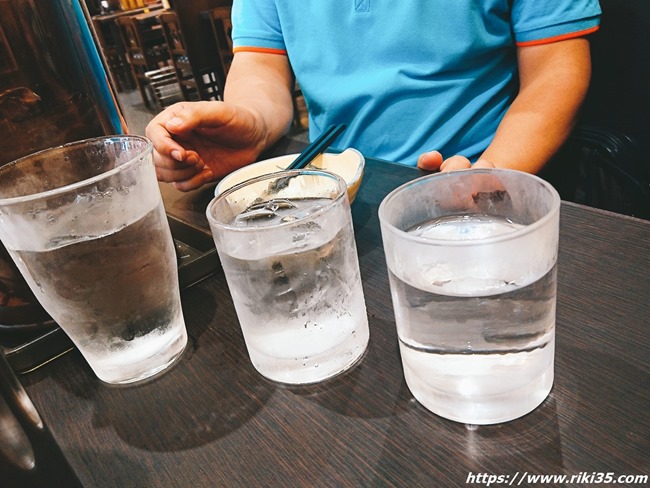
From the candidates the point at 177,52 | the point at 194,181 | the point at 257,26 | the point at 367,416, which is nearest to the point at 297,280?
the point at 367,416

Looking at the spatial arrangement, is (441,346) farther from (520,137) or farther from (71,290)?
(520,137)

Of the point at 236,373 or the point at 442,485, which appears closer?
the point at 442,485

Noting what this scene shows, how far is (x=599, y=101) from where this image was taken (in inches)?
42.4

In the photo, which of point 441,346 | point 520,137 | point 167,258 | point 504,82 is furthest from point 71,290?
point 504,82

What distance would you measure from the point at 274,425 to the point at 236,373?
0.08m

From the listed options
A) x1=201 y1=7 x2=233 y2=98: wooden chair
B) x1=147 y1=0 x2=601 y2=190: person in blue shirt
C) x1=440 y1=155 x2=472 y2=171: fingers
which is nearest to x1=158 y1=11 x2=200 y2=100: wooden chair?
x1=201 y1=7 x2=233 y2=98: wooden chair

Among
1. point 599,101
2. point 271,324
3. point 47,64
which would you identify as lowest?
point 599,101

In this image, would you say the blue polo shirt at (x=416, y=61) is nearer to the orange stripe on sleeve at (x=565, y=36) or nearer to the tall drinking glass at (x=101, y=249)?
the orange stripe on sleeve at (x=565, y=36)

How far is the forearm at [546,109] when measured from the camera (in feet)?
2.98

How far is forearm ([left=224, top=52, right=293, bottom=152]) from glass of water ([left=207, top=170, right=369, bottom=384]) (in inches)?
23.3

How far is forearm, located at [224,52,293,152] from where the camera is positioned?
3.48 feet

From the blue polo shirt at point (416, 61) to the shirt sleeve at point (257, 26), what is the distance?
0.6 inches

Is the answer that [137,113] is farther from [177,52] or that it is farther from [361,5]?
[361,5]

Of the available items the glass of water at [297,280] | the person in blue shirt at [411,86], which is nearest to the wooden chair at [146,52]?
the person in blue shirt at [411,86]
